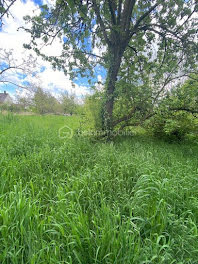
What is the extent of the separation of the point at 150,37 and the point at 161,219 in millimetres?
5907

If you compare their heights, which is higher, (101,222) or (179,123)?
(179,123)

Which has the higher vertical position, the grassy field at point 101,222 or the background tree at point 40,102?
the background tree at point 40,102

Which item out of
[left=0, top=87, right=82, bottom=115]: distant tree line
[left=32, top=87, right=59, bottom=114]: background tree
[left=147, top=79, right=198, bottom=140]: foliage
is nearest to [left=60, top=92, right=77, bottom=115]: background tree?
[left=0, top=87, right=82, bottom=115]: distant tree line

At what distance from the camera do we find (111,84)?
4039mm

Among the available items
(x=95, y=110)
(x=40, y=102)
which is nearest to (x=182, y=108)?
(x=95, y=110)

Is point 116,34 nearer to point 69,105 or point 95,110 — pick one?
point 95,110

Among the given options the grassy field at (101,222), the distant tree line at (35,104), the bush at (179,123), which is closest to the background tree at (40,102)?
the distant tree line at (35,104)

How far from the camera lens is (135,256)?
0.89 meters

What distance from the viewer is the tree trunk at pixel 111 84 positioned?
391 cm

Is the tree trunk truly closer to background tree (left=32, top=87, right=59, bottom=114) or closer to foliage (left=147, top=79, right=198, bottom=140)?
foliage (left=147, top=79, right=198, bottom=140)

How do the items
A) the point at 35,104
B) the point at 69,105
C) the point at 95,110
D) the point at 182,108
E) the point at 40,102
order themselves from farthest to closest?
the point at 69,105
the point at 40,102
the point at 35,104
the point at 95,110
the point at 182,108

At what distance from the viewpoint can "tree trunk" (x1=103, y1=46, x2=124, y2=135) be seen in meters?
3.91

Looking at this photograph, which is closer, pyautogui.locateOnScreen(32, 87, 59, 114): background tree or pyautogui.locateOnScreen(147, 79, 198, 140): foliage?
pyautogui.locateOnScreen(147, 79, 198, 140): foliage

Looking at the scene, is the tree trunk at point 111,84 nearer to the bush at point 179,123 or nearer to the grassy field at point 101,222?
the bush at point 179,123
